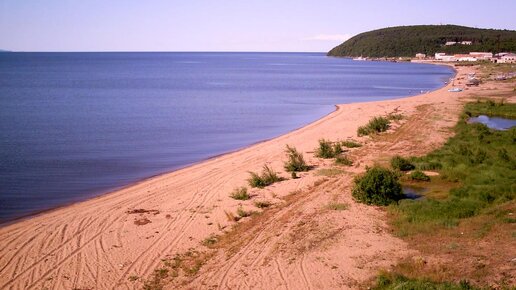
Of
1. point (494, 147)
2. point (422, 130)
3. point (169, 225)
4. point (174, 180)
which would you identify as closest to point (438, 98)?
point (422, 130)

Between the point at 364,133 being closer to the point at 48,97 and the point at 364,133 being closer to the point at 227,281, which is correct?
the point at 227,281

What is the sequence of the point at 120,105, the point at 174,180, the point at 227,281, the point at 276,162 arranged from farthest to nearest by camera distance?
the point at 120,105 < the point at 276,162 < the point at 174,180 < the point at 227,281

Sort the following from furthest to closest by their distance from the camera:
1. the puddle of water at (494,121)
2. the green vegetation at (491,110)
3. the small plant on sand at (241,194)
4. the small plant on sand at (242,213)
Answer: the green vegetation at (491,110) < the puddle of water at (494,121) < the small plant on sand at (241,194) < the small plant on sand at (242,213)

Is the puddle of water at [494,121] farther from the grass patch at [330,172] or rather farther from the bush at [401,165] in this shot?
the grass patch at [330,172]

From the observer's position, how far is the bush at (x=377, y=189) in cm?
1638

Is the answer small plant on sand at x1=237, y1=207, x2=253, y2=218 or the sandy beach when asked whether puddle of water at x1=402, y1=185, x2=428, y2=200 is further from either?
small plant on sand at x1=237, y1=207, x2=253, y2=218

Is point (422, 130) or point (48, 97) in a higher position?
point (48, 97)

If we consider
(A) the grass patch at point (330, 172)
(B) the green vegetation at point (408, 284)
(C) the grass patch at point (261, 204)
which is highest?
(B) the green vegetation at point (408, 284)

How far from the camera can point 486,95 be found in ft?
177

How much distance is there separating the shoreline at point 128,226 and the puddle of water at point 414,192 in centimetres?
242

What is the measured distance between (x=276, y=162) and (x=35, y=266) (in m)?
13.8

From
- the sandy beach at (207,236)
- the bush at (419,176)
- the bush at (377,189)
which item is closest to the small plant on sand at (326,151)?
the sandy beach at (207,236)

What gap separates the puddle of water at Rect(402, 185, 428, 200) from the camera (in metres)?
17.4

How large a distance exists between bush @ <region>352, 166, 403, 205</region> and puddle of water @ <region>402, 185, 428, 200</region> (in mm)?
1016
